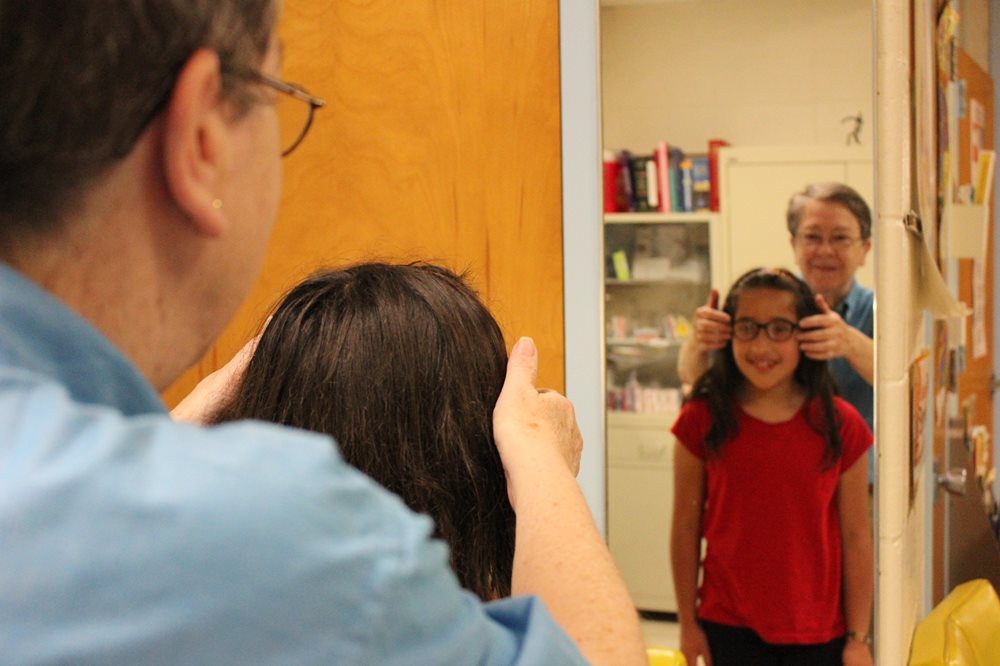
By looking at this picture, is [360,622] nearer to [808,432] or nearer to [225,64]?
[225,64]

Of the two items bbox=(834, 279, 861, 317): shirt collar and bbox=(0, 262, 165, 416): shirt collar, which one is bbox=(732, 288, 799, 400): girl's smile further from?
bbox=(0, 262, 165, 416): shirt collar

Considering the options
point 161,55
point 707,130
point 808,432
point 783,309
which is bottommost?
point 808,432

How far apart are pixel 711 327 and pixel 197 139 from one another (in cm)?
128

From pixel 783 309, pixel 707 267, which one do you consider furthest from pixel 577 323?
pixel 783 309

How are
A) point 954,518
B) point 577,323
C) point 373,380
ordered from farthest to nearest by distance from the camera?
point 954,518, point 577,323, point 373,380

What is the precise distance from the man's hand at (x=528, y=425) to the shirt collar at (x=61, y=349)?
0.38 m

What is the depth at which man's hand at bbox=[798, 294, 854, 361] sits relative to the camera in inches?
62.4

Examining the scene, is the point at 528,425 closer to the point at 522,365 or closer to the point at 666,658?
the point at 522,365

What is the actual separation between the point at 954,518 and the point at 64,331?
201 cm

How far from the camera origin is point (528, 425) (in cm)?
90

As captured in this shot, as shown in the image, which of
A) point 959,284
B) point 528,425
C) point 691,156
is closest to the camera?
point 528,425

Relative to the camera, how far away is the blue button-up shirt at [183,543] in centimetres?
39

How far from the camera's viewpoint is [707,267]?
1661mm

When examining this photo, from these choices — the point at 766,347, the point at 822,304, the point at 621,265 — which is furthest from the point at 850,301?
the point at 621,265
